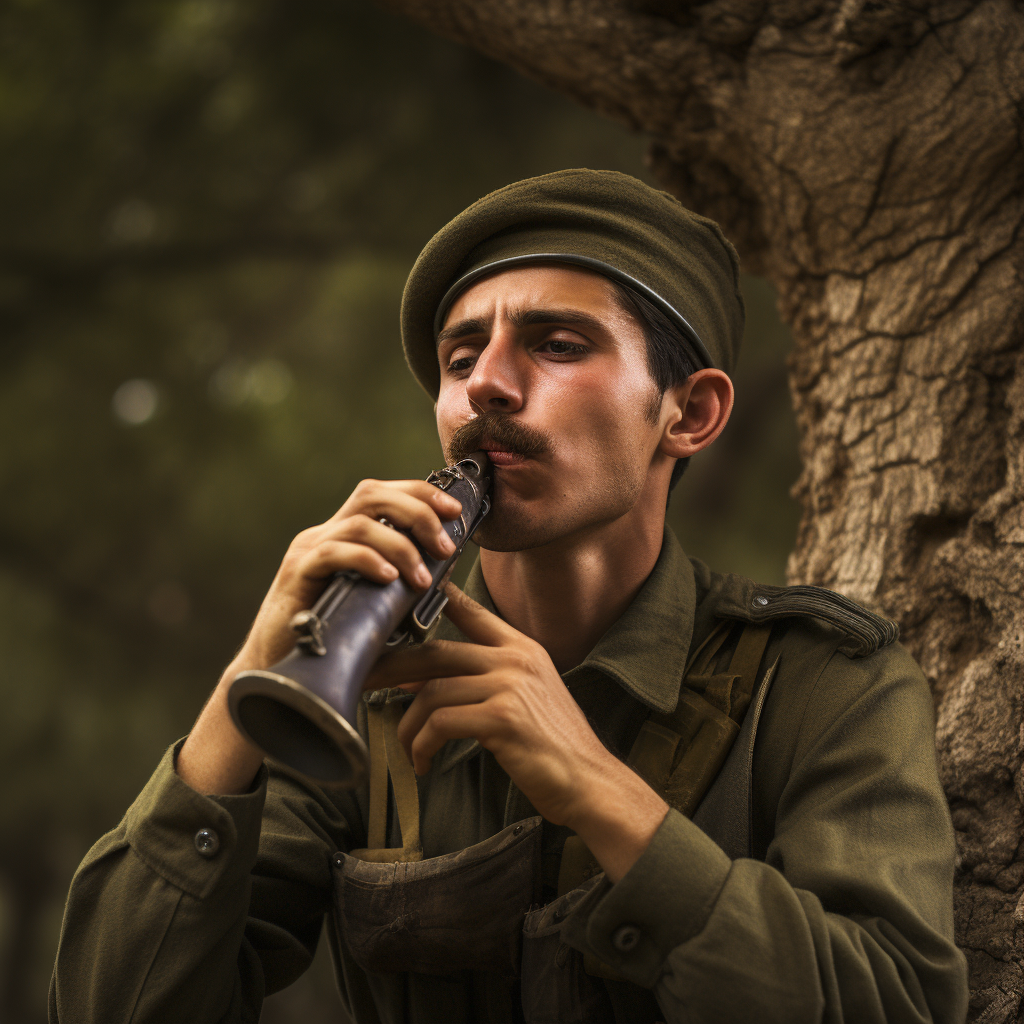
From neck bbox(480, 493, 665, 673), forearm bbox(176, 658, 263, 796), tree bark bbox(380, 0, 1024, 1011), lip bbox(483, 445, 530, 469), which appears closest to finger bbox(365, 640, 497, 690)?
forearm bbox(176, 658, 263, 796)

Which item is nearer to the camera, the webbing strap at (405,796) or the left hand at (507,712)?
the left hand at (507,712)

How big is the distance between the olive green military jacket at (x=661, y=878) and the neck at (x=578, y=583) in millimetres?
63

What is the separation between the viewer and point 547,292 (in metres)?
1.84

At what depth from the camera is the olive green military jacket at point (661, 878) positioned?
132 centimetres

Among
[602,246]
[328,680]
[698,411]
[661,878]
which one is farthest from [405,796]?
[602,246]

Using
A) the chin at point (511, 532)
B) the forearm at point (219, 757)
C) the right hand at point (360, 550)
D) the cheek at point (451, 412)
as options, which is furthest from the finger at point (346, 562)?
the cheek at point (451, 412)

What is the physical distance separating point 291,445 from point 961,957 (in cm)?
532

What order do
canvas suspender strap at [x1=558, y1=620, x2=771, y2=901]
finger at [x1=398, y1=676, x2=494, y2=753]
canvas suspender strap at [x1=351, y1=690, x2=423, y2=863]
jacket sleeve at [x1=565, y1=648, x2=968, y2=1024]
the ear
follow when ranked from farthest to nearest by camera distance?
the ear
canvas suspender strap at [x1=351, y1=690, x2=423, y2=863]
canvas suspender strap at [x1=558, y1=620, x2=771, y2=901]
finger at [x1=398, y1=676, x2=494, y2=753]
jacket sleeve at [x1=565, y1=648, x2=968, y2=1024]

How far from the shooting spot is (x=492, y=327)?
6.13ft

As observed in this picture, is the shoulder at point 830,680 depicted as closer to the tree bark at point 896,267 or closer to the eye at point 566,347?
the tree bark at point 896,267

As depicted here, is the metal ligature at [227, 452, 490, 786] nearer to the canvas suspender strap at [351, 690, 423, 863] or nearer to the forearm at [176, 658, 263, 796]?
the forearm at [176, 658, 263, 796]

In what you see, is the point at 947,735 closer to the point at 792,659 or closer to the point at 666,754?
the point at 792,659

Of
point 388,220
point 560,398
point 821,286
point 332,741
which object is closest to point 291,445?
point 388,220

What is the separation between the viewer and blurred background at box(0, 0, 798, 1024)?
5871mm
